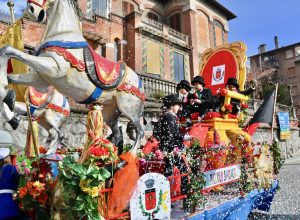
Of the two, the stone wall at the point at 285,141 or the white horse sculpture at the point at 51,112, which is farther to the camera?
the stone wall at the point at 285,141

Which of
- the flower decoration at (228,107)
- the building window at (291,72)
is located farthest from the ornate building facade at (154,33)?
the building window at (291,72)

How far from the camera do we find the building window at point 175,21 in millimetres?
23219

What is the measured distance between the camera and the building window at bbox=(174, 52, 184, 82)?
68.7 ft

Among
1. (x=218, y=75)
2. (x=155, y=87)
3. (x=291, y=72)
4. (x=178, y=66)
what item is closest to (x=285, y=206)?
(x=218, y=75)

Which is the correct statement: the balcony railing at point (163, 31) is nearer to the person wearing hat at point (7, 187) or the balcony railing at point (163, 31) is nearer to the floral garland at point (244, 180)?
the floral garland at point (244, 180)

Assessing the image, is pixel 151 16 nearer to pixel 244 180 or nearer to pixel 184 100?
pixel 184 100

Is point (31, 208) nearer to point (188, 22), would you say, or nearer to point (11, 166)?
point (11, 166)

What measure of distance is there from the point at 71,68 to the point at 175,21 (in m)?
21.0

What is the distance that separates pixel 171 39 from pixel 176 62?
1.75 metres

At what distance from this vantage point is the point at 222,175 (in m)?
4.63

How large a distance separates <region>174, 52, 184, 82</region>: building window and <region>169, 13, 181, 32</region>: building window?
3.11 meters

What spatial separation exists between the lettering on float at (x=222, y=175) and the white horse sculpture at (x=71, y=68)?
3.85 feet

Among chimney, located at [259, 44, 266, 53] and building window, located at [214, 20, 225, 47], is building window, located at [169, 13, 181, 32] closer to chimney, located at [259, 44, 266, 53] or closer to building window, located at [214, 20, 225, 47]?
building window, located at [214, 20, 225, 47]

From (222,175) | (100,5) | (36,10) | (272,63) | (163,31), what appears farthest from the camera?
(272,63)
